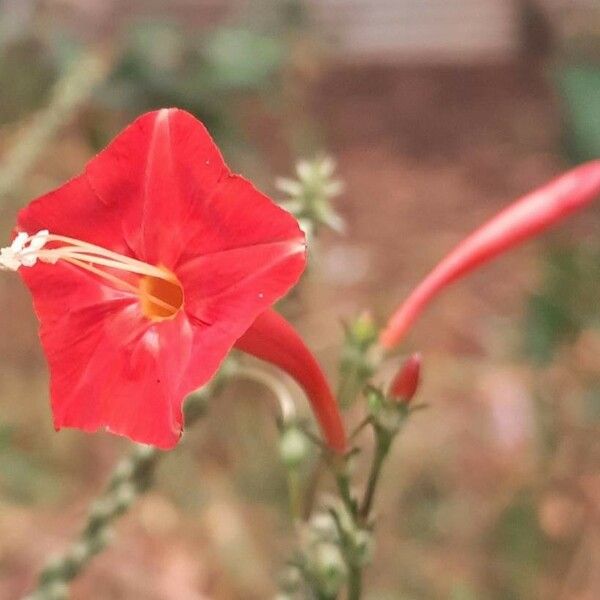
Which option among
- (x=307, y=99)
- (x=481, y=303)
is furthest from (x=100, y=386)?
(x=307, y=99)

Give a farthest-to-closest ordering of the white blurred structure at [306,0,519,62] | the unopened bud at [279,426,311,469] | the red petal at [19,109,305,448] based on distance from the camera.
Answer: the white blurred structure at [306,0,519,62]
the unopened bud at [279,426,311,469]
the red petal at [19,109,305,448]

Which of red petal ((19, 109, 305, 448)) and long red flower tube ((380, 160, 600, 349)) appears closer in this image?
red petal ((19, 109, 305, 448))

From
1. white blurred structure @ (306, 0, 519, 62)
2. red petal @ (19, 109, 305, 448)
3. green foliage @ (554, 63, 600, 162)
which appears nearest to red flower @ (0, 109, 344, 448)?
red petal @ (19, 109, 305, 448)

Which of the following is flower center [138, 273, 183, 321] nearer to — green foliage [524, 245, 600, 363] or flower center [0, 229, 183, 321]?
flower center [0, 229, 183, 321]

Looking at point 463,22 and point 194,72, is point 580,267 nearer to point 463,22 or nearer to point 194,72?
point 194,72

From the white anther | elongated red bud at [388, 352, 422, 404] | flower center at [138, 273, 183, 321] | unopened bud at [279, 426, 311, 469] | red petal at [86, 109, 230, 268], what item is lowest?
unopened bud at [279, 426, 311, 469]

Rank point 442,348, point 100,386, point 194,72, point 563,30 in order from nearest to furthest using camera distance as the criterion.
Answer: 1. point 100,386
2. point 194,72
3. point 442,348
4. point 563,30

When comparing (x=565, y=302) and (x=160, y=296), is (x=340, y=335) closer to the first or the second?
(x=565, y=302)
